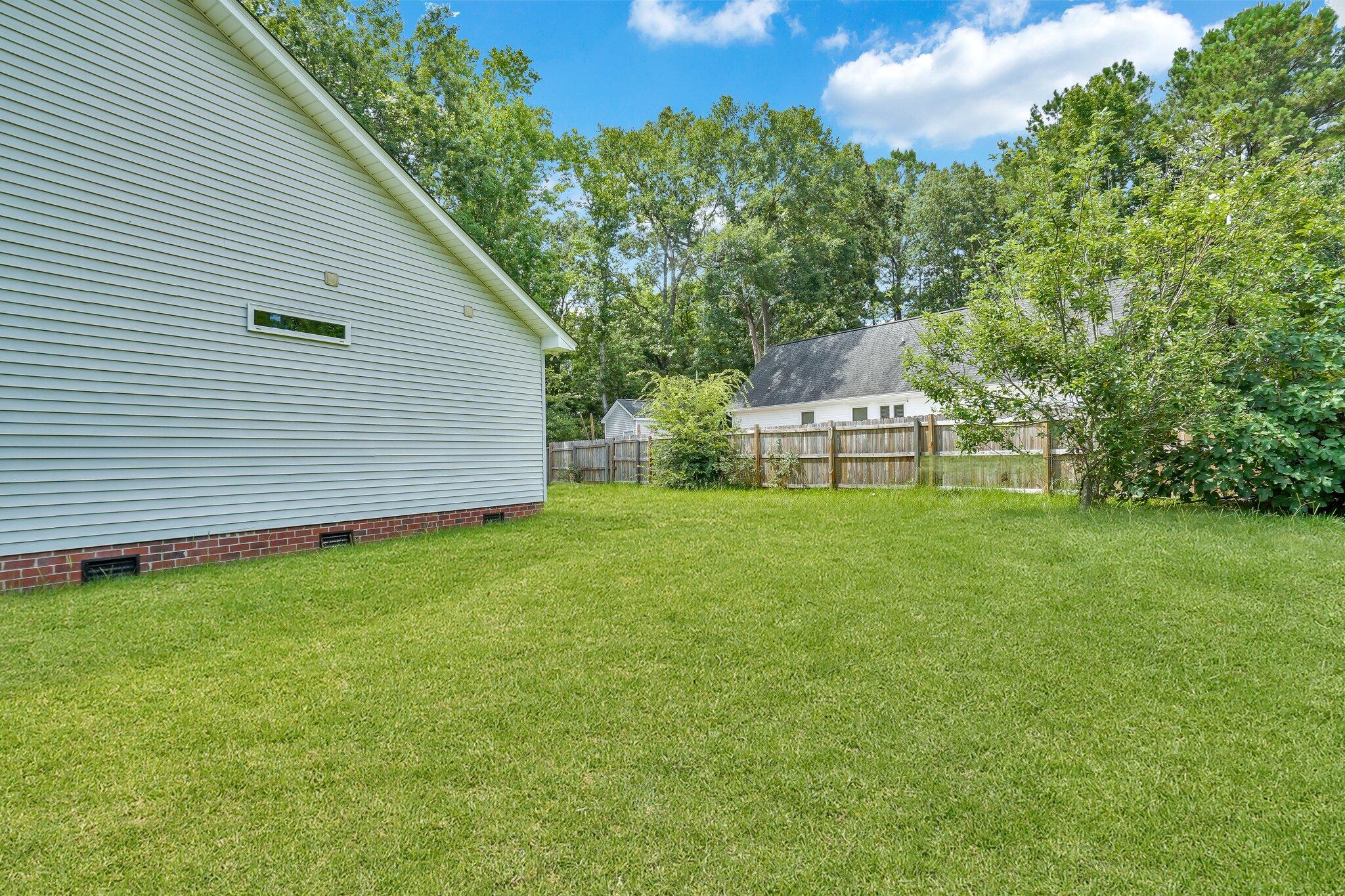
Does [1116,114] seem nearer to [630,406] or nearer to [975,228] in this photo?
[975,228]

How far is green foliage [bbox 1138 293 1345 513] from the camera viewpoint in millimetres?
5812

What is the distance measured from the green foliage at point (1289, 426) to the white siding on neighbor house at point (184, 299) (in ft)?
31.9

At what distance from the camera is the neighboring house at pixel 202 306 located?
4844 millimetres

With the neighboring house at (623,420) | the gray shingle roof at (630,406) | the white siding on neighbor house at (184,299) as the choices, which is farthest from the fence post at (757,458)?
the gray shingle roof at (630,406)

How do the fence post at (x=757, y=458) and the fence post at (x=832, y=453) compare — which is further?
the fence post at (x=757, y=458)

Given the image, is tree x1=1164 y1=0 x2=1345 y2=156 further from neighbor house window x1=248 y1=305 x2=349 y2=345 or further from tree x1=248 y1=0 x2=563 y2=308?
neighbor house window x1=248 y1=305 x2=349 y2=345

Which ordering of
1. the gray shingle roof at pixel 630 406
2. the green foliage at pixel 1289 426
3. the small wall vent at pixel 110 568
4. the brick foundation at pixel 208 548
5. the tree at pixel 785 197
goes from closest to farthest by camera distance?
the brick foundation at pixel 208 548
the small wall vent at pixel 110 568
the green foliage at pixel 1289 426
the tree at pixel 785 197
the gray shingle roof at pixel 630 406

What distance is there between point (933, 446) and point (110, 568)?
11667mm

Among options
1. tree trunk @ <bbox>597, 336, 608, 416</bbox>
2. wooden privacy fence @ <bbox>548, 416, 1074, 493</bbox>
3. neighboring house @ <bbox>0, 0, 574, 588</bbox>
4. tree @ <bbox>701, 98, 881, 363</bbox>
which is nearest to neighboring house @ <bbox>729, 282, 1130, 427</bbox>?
tree @ <bbox>701, 98, 881, 363</bbox>

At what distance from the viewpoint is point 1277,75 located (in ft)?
58.8

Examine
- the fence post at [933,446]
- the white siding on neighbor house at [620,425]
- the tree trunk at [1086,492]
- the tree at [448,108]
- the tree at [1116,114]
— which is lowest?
the tree trunk at [1086,492]

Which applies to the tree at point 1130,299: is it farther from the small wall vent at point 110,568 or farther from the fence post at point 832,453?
the small wall vent at point 110,568

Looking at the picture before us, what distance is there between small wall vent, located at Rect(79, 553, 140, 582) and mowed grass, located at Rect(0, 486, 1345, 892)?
0.37 m

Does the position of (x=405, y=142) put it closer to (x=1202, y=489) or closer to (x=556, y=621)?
(x=556, y=621)
